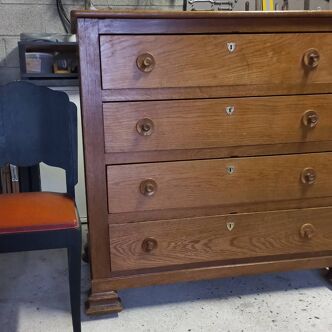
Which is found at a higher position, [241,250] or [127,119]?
[127,119]

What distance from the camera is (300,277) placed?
1.50 m

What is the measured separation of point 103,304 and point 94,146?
21.4 inches

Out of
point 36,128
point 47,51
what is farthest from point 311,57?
point 47,51

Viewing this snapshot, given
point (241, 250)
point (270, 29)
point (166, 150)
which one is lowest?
point (241, 250)

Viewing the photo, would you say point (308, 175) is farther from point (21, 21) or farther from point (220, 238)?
point (21, 21)

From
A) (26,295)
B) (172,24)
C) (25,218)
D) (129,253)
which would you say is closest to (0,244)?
(25,218)

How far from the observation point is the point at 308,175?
49.0 inches

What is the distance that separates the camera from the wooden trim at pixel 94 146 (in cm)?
104

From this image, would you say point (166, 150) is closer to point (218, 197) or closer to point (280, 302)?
point (218, 197)

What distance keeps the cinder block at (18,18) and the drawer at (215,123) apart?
124cm

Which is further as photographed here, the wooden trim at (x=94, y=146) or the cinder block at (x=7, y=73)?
the cinder block at (x=7, y=73)

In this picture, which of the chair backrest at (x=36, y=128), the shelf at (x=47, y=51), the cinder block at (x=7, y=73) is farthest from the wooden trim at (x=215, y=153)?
the cinder block at (x=7, y=73)

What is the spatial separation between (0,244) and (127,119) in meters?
0.49

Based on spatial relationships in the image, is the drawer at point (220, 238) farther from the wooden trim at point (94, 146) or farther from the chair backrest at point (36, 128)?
the chair backrest at point (36, 128)
